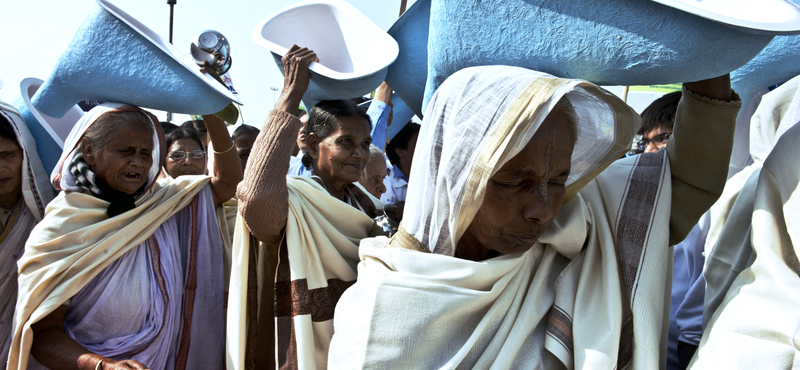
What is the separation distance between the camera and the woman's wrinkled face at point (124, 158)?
2.47 m

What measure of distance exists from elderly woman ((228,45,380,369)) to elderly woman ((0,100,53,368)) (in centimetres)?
146

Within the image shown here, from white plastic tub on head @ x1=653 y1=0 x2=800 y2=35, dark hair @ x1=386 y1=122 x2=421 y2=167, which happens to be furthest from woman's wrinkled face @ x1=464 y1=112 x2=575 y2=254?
dark hair @ x1=386 y1=122 x2=421 y2=167

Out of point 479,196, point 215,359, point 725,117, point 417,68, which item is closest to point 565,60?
point 479,196

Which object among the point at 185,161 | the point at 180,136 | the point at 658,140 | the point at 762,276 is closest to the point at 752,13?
the point at 762,276

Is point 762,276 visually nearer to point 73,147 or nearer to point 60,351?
point 60,351

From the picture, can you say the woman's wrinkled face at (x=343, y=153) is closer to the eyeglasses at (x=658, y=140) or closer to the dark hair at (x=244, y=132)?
the dark hair at (x=244, y=132)

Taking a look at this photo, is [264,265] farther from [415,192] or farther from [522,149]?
[522,149]

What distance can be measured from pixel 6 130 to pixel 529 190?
2689mm

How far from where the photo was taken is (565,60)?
133 cm

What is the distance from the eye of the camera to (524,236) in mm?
1463

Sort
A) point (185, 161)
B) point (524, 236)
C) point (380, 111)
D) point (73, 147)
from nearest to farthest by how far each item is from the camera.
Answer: point (524, 236) → point (73, 147) → point (380, 111) → point (185, 161)

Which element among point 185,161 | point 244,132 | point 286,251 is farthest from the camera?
point 244,132

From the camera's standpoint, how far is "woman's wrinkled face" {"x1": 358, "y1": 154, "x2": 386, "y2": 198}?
3979 mm

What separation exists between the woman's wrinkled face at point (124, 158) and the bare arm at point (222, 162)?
12.7 inches
